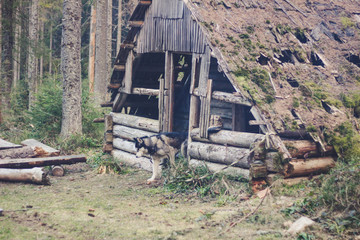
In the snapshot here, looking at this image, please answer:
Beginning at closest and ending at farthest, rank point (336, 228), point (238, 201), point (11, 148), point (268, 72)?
point (336, 228), point (238, 201), point (268, 72), point (11, 148)

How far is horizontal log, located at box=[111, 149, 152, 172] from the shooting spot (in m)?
11.6

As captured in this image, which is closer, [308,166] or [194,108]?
[308,166]

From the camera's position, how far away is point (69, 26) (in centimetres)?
1370

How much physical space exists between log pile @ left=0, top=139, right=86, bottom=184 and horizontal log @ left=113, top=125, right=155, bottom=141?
1.88 metres

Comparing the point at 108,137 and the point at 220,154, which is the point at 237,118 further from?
the point at 108,137

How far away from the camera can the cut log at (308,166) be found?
784 centimetres

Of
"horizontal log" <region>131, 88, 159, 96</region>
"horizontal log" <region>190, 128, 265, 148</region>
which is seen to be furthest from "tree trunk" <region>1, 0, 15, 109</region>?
"horizontal log" <region>190, 128, 265, 148</region>

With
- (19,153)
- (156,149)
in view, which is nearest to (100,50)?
(19,153)

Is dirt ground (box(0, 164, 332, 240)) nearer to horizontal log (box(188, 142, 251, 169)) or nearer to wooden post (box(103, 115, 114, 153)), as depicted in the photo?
horizontal log (box(188, 142, 251, 169))

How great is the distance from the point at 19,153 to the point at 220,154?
549 centimetres

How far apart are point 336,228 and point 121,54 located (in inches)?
339

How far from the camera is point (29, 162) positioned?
10031mm

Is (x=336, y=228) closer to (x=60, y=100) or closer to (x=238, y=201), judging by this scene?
(x=238, y=201)

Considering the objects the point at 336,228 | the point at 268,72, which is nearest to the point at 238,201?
the point at 336,228
